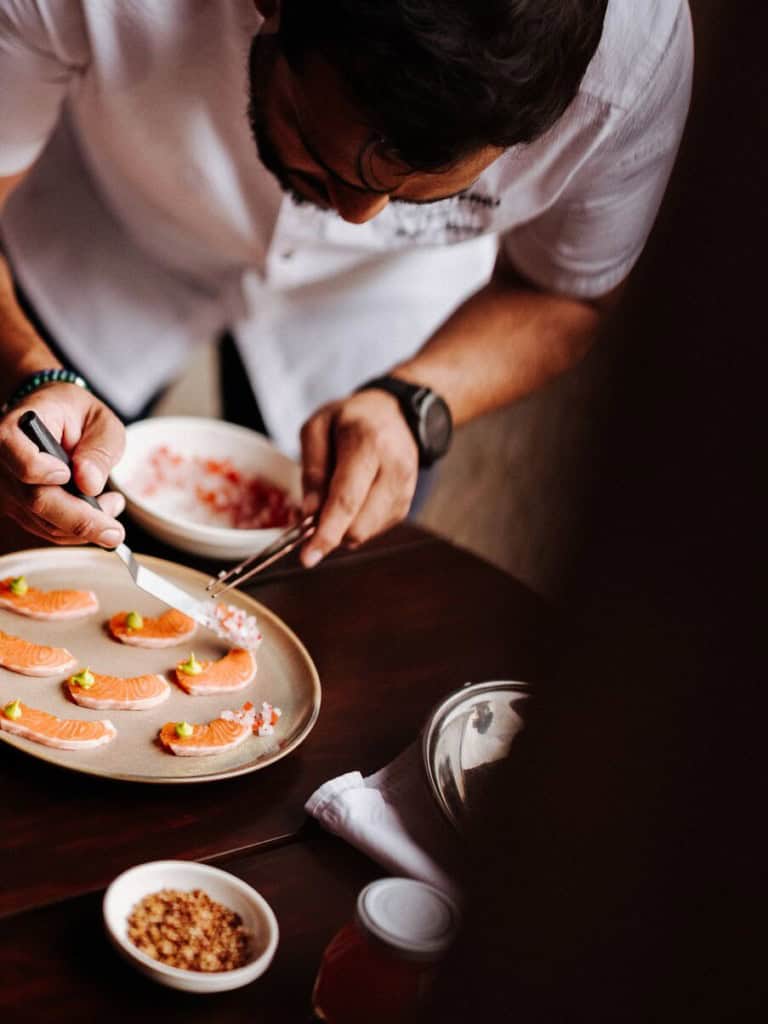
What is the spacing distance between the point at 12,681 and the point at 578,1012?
64cm

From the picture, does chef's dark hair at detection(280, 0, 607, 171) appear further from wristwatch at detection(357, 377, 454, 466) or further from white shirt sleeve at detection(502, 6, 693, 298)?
wristwatch at detection(357, 377, 454, 466)

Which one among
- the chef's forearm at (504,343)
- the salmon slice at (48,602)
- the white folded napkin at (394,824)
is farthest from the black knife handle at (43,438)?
the chef's forearm at (504,343)

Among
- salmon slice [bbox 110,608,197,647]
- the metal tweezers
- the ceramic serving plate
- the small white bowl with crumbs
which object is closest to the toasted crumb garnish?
the small white bowl with crumbs

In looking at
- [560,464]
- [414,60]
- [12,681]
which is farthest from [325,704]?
[560,464]

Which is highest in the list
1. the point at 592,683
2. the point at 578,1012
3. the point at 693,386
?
the point at 693,386

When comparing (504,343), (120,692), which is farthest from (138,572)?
(504,343)

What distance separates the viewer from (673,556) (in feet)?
1.75

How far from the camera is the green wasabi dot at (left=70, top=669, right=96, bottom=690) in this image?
102cm

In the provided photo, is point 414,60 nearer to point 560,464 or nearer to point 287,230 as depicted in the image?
point 287,230

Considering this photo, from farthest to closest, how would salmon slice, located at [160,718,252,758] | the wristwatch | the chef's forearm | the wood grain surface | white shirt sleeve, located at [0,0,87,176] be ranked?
the chef's forearm → the wristwatch → white shirt sleeve, located at [0,0,87,176] → salmon slice, located at [160,718,252,758] → the wood grain surface

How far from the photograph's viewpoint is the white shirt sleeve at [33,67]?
3.97ft

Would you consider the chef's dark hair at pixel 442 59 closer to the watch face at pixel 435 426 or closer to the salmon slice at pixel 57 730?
the watch face at pixel 435 426

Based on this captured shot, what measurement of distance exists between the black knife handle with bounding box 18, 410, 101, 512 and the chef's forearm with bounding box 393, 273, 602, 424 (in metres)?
0.61

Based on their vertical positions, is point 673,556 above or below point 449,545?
above
